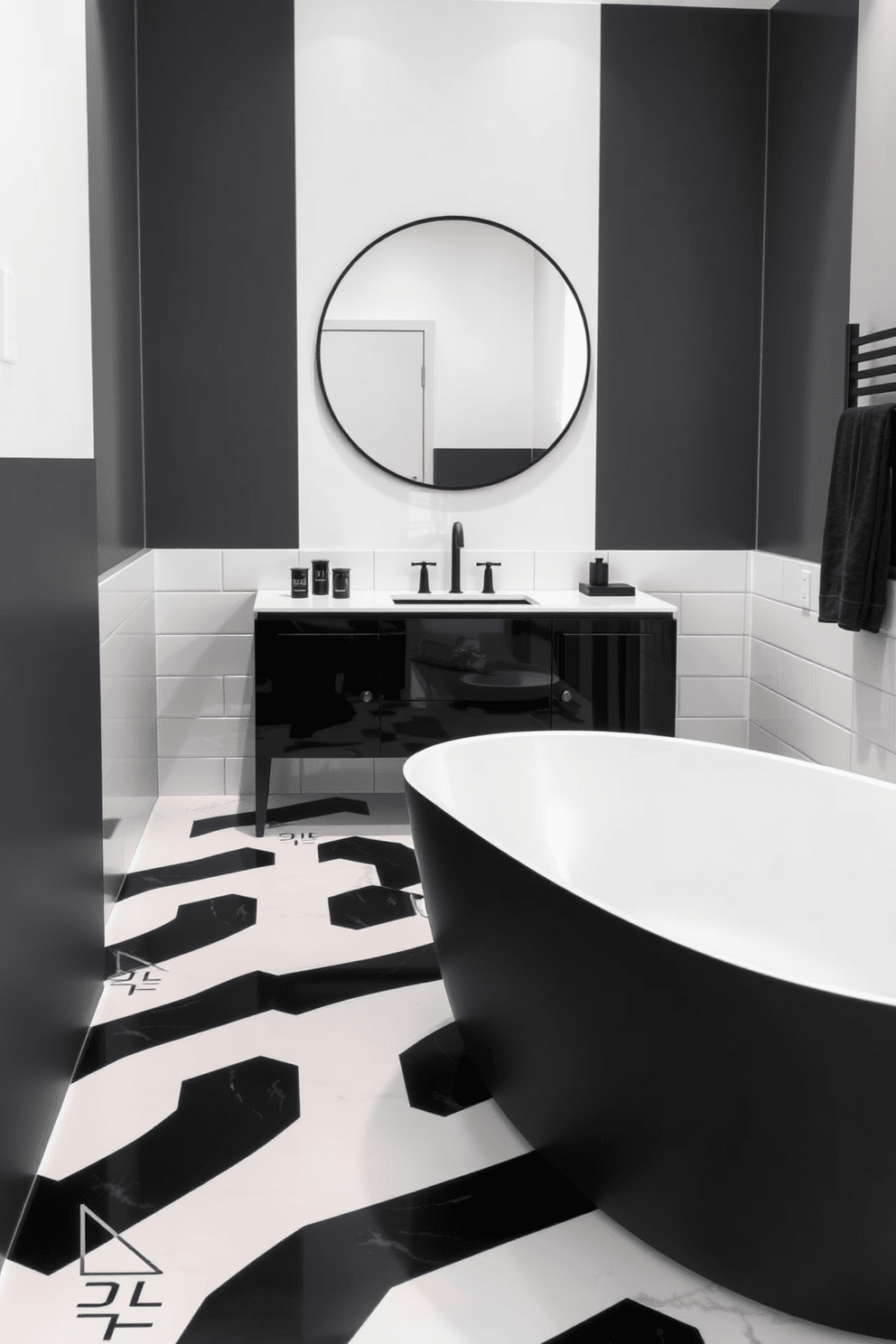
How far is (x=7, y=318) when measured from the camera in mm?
1992

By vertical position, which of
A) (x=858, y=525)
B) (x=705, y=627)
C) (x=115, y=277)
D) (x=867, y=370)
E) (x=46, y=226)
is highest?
(x=115, y=277)

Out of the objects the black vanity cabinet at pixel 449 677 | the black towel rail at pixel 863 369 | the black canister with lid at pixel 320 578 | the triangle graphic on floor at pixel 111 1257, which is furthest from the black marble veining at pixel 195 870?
the black towel rail at pixel 863 369

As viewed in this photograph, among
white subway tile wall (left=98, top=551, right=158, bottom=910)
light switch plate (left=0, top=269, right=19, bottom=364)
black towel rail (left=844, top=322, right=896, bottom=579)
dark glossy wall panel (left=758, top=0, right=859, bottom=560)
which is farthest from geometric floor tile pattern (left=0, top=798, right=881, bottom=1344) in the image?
dark glossy wall panel (left=758, top=0, right=859, bottom=560)

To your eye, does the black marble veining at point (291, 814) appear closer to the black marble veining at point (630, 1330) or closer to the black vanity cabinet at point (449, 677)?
the black vanity cabinet at point (449, 677)

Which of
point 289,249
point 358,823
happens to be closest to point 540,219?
point 289,249

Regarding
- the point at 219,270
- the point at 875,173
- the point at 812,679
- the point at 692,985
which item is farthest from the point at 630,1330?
the point at 219,270

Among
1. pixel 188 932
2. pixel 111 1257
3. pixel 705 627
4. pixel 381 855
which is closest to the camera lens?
pixel 111 1257

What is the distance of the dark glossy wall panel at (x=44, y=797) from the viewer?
1994 millimetres

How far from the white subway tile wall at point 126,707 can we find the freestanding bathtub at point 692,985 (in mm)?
1027

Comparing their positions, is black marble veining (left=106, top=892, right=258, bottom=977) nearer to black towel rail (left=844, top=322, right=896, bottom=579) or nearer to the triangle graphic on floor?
the triangle graphic on floor

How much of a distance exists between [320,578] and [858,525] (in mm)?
1813

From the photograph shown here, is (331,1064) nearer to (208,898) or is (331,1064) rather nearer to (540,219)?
(208,898)

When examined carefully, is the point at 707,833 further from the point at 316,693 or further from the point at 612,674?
the point at 316,693

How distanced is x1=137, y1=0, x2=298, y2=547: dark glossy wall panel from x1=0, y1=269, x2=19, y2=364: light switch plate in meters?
2.41
